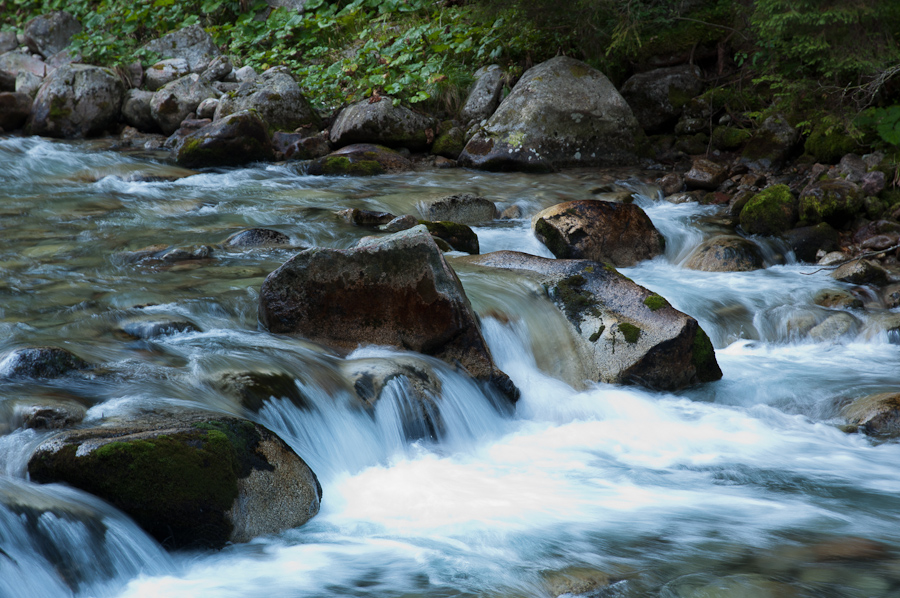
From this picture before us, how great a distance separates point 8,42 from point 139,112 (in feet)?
22.9

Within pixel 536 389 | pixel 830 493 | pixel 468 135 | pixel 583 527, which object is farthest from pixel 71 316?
pixel 468 135

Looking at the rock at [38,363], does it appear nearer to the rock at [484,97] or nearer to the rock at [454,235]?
the rock at [454,235]

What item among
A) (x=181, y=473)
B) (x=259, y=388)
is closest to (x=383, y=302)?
(x=259, y=388)

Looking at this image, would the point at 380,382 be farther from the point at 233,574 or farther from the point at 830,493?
the point at 830,493

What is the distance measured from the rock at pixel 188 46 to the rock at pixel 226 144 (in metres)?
5.15

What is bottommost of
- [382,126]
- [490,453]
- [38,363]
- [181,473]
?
[490,453]

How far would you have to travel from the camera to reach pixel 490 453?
4.50 meters

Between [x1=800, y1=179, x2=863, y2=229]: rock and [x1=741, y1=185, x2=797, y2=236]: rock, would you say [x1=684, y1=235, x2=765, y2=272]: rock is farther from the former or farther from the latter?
[x1=800, y1=179, x2=863, y2=229]: rock

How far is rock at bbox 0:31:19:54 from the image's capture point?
17.7 meters

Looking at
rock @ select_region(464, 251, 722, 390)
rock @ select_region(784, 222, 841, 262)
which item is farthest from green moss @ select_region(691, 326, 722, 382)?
rock @ select_region(784, 222, 841, 262)

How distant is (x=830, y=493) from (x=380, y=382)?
2558 mm

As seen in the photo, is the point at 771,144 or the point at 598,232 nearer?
the point at 598,232

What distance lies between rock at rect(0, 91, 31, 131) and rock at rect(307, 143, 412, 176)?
609 cm

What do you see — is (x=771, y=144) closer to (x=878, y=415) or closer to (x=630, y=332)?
(x=630, y=332)
